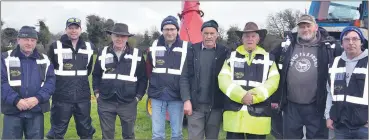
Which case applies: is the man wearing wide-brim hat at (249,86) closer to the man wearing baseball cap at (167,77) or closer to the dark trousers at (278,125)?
the man wearing baseball cap at (167,77)

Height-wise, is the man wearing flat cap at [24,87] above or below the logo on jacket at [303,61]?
below

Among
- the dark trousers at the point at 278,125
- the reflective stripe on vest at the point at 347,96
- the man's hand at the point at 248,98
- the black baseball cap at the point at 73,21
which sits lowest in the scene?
the dark trousers at the point at 278,125

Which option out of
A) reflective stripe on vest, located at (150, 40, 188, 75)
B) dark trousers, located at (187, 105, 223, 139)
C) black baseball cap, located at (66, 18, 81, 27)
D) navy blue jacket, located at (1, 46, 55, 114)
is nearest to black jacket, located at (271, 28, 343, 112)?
dark trousers, located at (187, 105, 223, 139)

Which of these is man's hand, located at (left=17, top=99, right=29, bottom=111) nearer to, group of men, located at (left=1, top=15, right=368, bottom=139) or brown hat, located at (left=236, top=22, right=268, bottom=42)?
group of men, located at (left=1, top=15, right=368, bottom=139)

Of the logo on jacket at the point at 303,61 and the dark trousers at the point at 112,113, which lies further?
the dark trousers at the point at 112,113

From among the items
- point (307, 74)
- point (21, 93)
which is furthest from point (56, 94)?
point (307, 74)

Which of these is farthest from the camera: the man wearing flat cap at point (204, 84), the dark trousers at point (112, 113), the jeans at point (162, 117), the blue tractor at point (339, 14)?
the blue tractor at point (339, 14)

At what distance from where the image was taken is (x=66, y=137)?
23.7ft

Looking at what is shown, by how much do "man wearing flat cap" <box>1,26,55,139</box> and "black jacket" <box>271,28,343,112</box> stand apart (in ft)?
9.83

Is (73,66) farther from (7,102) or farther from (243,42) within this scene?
(243,42)

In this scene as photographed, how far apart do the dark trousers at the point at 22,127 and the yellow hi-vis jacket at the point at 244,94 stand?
251cm

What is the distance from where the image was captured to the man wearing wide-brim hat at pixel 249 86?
4590mm

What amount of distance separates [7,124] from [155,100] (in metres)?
1.95

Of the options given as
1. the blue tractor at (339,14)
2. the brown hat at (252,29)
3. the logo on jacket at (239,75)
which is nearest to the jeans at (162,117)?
the logo on jacket at (239,75)
